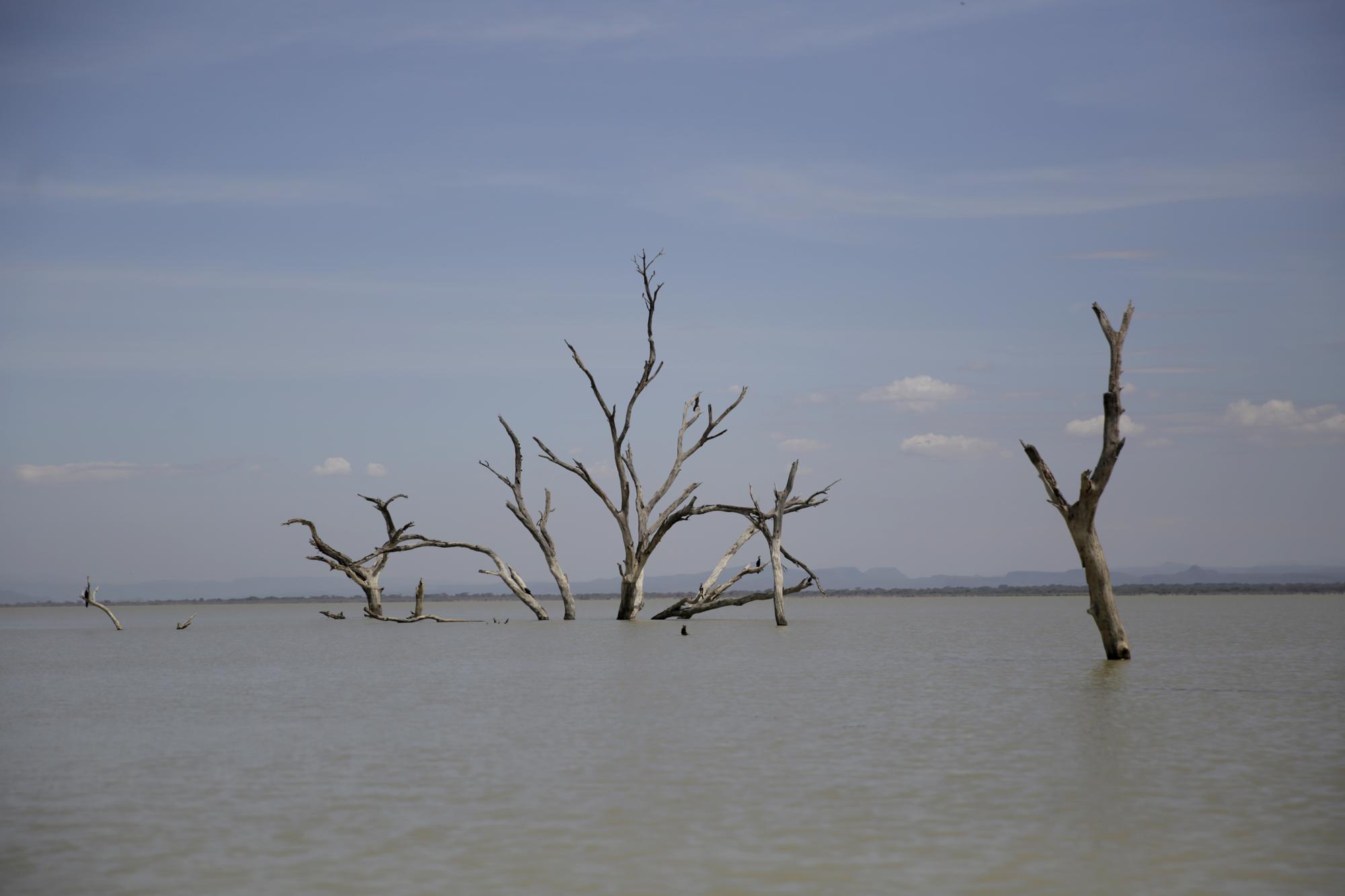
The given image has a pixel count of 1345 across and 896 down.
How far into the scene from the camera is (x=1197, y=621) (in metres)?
44.0

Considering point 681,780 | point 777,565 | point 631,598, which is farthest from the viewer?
point 631,598

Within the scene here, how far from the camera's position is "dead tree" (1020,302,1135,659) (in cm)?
1986

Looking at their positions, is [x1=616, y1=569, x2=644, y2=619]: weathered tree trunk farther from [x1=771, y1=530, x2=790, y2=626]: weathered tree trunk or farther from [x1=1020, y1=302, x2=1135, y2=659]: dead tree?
[x1=1020, y1=302, x2=1135, y2=659]: dead tree

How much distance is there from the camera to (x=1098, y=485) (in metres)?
20.1

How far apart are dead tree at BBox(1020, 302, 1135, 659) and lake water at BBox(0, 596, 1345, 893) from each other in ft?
5.44

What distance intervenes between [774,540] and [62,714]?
21791 mm

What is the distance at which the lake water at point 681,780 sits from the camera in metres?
7.25

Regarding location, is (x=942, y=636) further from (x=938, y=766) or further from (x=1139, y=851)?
(x=1139, y=851)

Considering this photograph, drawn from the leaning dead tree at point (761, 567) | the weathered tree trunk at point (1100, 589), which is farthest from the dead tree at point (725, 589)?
the weathered tree trunk at point (1100, 589)

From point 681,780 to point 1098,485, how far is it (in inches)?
478

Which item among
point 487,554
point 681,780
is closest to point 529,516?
point 487,554

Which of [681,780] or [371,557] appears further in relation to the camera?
[371,557]

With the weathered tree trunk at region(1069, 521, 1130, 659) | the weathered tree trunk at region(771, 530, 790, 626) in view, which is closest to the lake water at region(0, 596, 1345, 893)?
the weathered tree trunk at region(1069, 521, 1130, 659)

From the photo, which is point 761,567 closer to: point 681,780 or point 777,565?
point 777,565
